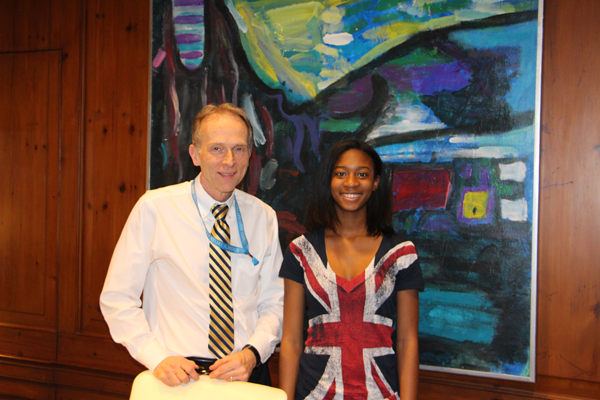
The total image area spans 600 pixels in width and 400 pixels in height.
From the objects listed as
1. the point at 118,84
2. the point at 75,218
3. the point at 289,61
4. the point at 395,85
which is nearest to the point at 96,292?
the point at 75,218

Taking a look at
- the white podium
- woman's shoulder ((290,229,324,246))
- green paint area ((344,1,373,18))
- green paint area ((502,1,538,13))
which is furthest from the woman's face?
green paint area ((502,1,538,13))

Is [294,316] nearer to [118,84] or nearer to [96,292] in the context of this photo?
[96,292]

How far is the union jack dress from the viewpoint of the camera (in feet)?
4.94

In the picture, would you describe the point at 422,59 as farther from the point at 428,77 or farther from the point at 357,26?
the point at 357,26

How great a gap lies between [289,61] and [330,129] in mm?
442

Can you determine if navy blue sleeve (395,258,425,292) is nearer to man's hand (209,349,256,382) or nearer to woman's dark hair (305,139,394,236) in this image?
woman's dark hair (305,139,394,236)

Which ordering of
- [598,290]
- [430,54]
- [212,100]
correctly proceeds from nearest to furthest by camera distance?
[598,290] < [430,54] < [212,100]

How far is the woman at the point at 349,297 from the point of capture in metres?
1.52

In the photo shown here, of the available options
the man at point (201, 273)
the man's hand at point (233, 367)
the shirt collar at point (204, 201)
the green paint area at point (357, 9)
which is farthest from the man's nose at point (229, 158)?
the green paint area at point (357, 9)

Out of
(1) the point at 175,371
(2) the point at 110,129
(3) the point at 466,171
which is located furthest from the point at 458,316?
(2) the point at 110,129

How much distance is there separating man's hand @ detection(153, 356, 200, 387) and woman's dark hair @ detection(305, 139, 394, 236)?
672mm

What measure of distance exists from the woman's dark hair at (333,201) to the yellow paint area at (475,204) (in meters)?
0.56

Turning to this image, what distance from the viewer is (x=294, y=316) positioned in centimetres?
161

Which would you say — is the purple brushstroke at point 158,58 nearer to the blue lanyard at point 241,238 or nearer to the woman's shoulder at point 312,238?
the blue lanyard at point 241,238
